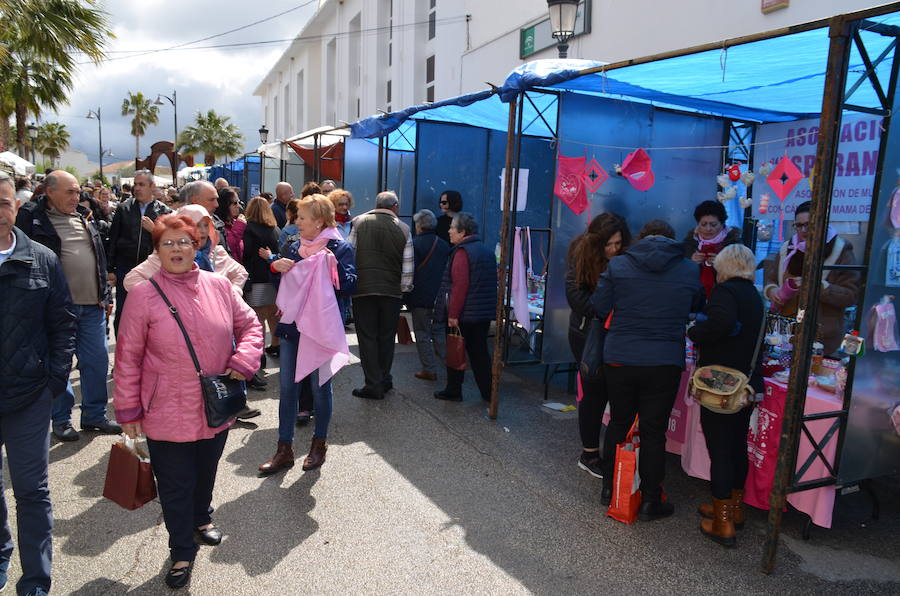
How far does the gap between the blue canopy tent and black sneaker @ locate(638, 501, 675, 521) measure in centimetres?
66

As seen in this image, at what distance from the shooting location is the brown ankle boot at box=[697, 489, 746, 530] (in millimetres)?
3559

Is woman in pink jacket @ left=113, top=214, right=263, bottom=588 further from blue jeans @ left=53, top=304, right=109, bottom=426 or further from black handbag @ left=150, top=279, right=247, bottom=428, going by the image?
blue jeans @ left=53, top=304, right=109, bottom=426

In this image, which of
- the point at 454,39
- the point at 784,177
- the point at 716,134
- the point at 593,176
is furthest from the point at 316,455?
the point at 454,39

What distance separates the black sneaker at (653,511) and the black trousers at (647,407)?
1.3 inches

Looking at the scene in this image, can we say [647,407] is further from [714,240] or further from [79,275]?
[79,275]

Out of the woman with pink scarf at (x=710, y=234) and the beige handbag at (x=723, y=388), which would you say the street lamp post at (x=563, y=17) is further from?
the beige handbag at (x=723, y=388)

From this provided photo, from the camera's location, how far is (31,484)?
2596 millimetres

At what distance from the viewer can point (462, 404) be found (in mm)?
5805

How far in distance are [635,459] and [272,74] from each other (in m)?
49.4

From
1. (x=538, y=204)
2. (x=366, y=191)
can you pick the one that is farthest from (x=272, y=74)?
(x=538, y=204)

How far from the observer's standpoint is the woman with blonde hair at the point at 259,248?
6004mm

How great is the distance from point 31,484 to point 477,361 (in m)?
3.80

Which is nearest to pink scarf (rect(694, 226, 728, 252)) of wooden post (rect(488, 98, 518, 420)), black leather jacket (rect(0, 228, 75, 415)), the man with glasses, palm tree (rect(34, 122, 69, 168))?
the man with glasses

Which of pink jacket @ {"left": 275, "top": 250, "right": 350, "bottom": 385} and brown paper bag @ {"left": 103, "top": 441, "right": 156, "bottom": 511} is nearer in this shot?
brown paper bag @ {"left": 103, "top": 441, "right": 156, "bottom": 511}
